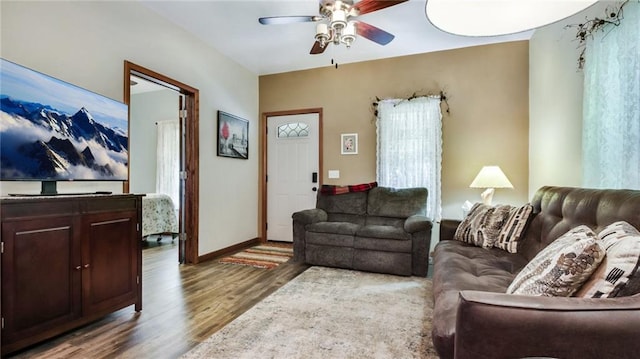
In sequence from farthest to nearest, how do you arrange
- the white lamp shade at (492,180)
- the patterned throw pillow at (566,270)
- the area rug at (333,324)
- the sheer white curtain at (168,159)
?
the sheer white curtain at (168,159) → the white lamp shade at (492,180) → the area rug at (333,324) → the patterned throw pillow at (566,270)

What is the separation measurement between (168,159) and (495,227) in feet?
18.0

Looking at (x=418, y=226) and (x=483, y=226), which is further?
(x=418, y=226)

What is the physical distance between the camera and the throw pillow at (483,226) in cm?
249

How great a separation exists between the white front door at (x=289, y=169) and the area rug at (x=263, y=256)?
17.5 inches

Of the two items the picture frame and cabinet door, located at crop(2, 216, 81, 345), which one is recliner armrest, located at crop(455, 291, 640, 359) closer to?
cabinet door, located at crop(2, 216, 81, 345)

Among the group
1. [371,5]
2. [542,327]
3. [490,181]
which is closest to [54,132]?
[371,5]

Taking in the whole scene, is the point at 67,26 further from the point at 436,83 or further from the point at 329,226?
the point at 436,83

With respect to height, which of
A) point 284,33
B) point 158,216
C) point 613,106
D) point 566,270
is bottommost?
point 158,216

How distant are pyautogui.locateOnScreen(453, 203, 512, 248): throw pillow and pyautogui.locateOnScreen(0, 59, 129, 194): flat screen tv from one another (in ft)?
9.48

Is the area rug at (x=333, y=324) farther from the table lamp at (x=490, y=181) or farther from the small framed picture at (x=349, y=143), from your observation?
the small framed picture at (x=349, y=143)

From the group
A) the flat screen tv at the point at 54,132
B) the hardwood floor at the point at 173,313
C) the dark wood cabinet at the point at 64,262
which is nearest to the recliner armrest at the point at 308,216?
the hardwood floor at the point at 173,313

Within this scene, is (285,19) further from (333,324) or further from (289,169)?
(289,169)

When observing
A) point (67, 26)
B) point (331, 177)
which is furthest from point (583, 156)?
point (67, 26)

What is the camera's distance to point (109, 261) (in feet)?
6.86
